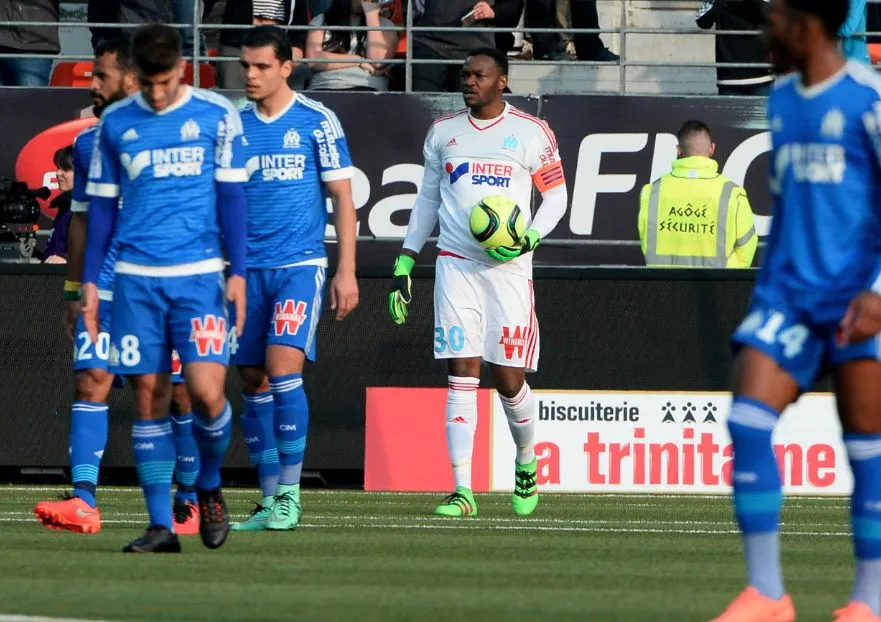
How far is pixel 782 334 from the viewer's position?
557cm

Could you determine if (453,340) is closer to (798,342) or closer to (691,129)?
(691,129)

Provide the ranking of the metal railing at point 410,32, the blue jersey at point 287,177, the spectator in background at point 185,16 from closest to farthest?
the blue jersey at point 287,177 < the metal railing at point 410,32 < the spectator in background at point 185,16

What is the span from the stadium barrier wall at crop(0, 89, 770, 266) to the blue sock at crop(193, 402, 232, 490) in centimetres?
672

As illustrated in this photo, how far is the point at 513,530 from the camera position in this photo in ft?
31.6

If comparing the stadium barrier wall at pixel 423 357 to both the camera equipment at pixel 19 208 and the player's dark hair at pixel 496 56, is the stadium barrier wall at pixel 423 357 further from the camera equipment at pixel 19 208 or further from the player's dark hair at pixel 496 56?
the player's dark hair at pixel 496 56

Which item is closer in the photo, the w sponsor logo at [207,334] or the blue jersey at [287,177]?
the w sponsor logo at [207,334]

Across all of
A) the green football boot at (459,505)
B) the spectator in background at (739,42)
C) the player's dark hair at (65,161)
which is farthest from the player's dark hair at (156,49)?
the spectator in background at (739,42)

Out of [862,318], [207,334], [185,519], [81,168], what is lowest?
[185,519]

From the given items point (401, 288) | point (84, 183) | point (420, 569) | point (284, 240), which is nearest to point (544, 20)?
point (401, 288)

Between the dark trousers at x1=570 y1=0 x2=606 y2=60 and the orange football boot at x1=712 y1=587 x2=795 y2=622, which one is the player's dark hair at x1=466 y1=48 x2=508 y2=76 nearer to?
the dark trousers at x1=570 y1=0 x2=606 y2=60

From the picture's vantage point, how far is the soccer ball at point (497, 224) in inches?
426

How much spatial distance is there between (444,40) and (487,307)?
5.20 m

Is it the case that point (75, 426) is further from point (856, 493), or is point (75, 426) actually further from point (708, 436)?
point (708, 436)

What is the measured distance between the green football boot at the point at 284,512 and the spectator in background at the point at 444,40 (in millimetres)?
6977
